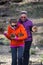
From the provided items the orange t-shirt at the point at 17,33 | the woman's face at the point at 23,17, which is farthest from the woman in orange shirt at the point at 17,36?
the woman's face at the point at 23,17

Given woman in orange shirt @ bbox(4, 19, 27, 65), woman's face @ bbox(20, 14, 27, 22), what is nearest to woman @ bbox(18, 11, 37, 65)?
woman's face @ bbox(20, 14, 27, 22)

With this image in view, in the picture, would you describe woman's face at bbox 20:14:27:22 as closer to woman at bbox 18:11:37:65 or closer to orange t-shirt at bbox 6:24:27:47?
woman at bbox 18:11:37:65

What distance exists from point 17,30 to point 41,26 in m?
9.16

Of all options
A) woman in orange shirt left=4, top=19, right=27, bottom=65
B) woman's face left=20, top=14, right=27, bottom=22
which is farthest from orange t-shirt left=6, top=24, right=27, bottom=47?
woman's face left=20, top=14, right=27, bottom=22

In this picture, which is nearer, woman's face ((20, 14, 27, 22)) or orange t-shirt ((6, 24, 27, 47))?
orange t-shirt ((6, 24, 27, 47))

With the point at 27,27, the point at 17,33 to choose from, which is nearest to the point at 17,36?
the point at 17,33

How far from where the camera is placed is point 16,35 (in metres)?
8.49

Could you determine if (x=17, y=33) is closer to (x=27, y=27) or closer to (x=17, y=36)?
(x=17, y=36)

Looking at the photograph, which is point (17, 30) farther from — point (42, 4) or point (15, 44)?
point (42, 4)

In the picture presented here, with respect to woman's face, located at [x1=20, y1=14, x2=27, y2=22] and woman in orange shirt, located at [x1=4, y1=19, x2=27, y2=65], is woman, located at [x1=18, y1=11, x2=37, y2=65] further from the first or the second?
woman in orange shirt, located at [x1=4, y1=19, x2=27, y2=65]

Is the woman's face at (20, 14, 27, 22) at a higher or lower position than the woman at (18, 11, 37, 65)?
higher

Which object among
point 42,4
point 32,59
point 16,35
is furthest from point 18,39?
point 42,4

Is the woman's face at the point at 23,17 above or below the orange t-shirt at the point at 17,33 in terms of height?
above

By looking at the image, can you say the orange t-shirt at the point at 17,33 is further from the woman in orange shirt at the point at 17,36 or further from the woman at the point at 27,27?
the woman at the point at 27,27
